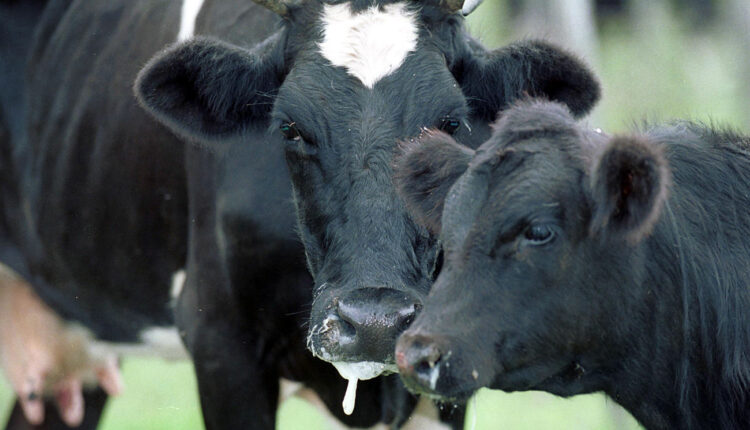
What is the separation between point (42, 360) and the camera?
7.21m

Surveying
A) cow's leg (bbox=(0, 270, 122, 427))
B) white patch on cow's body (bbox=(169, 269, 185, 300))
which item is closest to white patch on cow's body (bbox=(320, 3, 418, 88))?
white patch on cow's body (bbox=(169, 269, 185, 300))

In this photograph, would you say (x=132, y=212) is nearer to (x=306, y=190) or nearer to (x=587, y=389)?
(x=306, y=190)

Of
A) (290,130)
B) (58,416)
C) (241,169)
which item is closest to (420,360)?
(290,130)

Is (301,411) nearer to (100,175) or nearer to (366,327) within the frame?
(100,175)

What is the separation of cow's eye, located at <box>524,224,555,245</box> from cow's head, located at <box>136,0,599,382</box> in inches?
26.8

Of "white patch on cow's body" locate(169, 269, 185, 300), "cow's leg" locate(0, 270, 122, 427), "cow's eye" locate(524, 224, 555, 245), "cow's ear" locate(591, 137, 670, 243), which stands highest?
"cow's ear" locate(591, 137, 670, 243)

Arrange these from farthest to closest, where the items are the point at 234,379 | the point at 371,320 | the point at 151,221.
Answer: the point at 151,221, the point at 234,379, the point at 371,320

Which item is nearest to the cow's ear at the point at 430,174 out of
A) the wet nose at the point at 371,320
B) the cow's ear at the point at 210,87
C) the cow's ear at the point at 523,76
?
the wet nose at the point at 371,320

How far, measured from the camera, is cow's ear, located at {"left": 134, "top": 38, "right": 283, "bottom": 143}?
15.4 ft

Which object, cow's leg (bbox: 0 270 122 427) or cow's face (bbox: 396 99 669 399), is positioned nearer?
cow's face (bbox: 396 99 669 399)

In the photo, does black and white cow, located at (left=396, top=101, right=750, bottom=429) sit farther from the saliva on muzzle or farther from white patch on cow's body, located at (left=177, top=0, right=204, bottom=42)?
white patch on cow's body, located at (left=177, top=0, right=204, bottom=42)

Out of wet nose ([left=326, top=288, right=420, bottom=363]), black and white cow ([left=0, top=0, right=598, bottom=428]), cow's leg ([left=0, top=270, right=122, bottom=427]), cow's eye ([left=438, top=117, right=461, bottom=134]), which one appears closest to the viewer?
wet nose ([left=326, top=288, right=420, bottom=363])

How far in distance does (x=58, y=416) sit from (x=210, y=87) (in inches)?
139

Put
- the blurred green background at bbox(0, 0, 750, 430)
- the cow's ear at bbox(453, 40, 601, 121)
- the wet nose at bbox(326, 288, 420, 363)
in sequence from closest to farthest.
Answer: the wet nose at bbox(326, 288, 420, 363)
the cow's ear at bbox(453, 40, 601, 121)
the blurred green background at bbox(0, 0, 750, 430)
